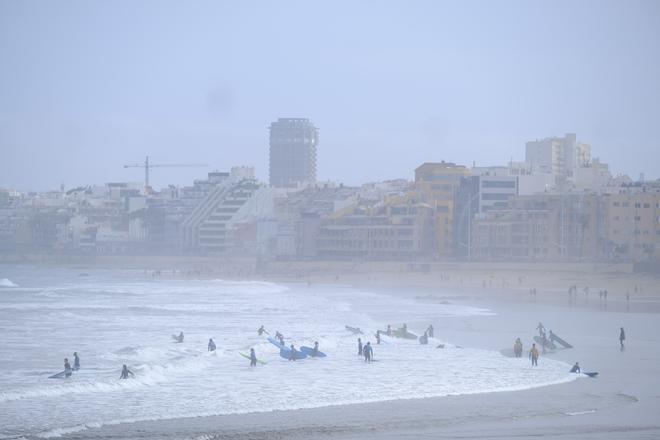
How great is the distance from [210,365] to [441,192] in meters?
61.9

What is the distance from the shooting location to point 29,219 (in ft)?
407

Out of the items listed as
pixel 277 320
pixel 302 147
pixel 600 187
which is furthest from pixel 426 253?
pixel 302 147

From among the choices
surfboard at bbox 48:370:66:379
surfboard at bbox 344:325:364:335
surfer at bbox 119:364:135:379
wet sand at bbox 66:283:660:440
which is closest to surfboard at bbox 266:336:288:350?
surfboard at bbox 344:325:364:335

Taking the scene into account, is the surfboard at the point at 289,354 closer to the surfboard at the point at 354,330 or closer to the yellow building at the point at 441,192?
the surfboard at the point at 354,330

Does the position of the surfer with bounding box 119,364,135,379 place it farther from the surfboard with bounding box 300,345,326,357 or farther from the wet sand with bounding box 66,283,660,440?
the surfboard with bounding box 300,345,326,357

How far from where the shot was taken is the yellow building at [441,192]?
3253 inches

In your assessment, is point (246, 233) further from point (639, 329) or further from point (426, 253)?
point (639, 329)

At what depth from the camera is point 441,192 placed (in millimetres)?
A: 87938

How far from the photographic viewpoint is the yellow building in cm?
8262

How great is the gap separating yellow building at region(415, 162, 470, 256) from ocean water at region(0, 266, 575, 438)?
3280 cm

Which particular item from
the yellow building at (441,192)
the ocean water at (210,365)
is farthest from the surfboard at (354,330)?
the yellow building at (441,192)

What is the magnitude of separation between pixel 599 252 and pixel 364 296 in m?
21.9

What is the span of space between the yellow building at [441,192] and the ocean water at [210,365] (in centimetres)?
3280

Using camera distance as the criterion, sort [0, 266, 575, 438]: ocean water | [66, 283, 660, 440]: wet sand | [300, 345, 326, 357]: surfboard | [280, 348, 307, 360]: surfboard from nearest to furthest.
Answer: [66, 283, 660, 440]: wet sand → [0, 266, 575, 438]: ocean water → [280, 348, 307, 360]: surfboard → [300, 345, 326, 357]: surfboard
